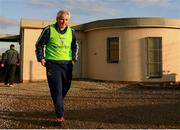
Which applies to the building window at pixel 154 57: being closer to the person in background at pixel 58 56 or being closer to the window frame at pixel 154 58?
the window frame at pixel 154 58

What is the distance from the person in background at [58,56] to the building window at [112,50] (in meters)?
10.7

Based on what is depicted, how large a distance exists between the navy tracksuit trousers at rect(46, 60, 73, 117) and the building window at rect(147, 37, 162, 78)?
34.3 ft

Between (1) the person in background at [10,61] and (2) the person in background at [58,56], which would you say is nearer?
(2) the person in background at [58,56]

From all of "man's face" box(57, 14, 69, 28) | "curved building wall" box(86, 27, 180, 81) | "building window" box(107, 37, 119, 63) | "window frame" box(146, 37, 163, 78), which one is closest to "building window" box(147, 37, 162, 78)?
"window frame" box(146, 37, 163, 78)

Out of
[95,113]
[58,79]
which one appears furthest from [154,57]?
[58,79]

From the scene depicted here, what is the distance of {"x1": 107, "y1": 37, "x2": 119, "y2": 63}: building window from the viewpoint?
17.5 m

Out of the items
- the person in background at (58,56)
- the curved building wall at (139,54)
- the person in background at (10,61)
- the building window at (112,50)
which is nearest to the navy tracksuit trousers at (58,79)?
the person in background at (58,56)

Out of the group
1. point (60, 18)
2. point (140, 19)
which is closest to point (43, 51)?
point (60, 18)

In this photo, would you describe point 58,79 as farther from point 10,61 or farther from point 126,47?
point 126,47

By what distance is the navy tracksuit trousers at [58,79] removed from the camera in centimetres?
665

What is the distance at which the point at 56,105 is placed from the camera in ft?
21.8

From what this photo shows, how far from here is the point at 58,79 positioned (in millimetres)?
6676

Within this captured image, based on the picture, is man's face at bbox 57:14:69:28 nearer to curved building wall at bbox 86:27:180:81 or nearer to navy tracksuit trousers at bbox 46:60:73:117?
navy tracksuit trousers at bbox 46:60:73:117

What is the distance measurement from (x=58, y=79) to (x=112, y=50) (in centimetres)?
1117
